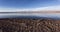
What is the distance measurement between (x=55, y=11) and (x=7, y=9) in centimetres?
43

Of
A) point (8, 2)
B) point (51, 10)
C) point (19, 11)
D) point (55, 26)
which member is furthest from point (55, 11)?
point (8, 2)

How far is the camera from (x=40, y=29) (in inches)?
49.3

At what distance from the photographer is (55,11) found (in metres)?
1.22

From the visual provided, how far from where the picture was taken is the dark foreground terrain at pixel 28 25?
1245 millimetres

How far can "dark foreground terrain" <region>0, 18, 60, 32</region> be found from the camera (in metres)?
1.25

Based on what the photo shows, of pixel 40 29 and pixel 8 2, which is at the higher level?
pixel 8 2

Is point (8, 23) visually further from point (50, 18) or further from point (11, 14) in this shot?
point (50, 18)

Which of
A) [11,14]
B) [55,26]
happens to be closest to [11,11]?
[11,14]

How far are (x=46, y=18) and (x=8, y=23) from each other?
0.35m

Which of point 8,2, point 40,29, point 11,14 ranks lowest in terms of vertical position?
point 40,29

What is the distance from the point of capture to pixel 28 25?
1259 millimetres

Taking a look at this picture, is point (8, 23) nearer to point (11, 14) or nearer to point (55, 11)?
point (11, 14)

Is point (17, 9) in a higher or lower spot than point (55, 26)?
higher

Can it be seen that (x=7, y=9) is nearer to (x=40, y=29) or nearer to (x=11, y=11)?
(x=11, y=11)
